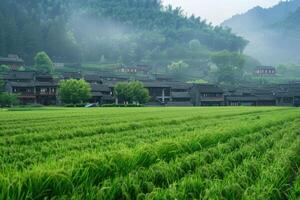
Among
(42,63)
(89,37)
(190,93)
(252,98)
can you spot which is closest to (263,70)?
(252,98)

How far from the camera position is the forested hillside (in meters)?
119

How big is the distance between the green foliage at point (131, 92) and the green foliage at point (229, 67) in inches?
2156

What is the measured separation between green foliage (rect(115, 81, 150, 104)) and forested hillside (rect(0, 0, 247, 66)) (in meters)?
48.0

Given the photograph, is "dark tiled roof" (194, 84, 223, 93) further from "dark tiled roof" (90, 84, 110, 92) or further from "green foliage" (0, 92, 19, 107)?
"green foliage" (0, 92, 19, 107)

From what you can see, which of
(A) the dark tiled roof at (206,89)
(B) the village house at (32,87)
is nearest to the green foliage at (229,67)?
(A) the dark tiled roof at (206,89)

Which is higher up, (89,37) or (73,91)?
(89,37)

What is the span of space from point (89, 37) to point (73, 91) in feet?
279

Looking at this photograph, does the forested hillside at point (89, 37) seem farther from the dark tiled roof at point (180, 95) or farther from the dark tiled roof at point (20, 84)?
the dark tiled roof at point (180, 95)

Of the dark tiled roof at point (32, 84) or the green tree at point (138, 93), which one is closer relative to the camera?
the dark tiled roof at point (32, 84)

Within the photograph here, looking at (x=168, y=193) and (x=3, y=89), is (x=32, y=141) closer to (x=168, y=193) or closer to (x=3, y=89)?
A: (x=168, y=193)

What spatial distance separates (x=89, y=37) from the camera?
152000 mm

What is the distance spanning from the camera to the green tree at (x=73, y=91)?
71375 millimetres

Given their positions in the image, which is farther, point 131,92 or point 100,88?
point 100,88

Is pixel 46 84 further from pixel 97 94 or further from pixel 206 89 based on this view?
pixel 206 89
